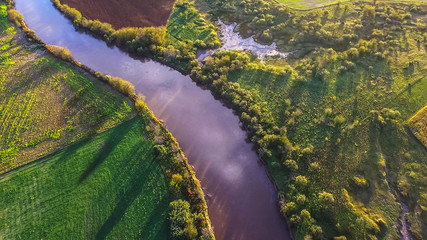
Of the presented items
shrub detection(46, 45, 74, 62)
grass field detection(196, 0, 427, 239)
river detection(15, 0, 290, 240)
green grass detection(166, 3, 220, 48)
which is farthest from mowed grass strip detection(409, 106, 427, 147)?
shrub detection(46, 45, 74, 62)

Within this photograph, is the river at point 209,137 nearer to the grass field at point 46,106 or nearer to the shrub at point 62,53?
the shrub at point 62,53

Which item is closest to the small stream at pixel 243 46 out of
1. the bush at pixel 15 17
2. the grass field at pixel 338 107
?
the grass field at pixel 338 107

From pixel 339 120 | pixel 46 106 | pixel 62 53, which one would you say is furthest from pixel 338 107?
pixel 62 53

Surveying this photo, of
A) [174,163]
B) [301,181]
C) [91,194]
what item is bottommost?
[91,194]

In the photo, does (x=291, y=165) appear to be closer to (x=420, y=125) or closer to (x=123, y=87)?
(x=420, y=125)

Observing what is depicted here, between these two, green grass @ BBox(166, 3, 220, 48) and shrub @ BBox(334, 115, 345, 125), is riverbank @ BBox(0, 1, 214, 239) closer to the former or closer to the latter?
green grass @ BBox(166, 3, 220, 48)

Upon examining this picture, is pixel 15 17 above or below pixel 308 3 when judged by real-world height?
below

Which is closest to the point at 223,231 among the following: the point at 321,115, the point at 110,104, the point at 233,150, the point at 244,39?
the point at 233,150

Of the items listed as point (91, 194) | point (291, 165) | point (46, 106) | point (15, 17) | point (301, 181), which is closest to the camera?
point (91, 194)
